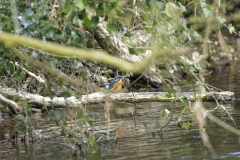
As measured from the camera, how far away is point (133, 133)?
25.2 ft

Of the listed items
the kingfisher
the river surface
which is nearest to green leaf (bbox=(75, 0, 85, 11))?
the river surface

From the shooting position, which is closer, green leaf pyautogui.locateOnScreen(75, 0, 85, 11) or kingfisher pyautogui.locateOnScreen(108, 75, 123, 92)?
green leaf pyautogui.locateOnScreen(75, 0, 85, 11)

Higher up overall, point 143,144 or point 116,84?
point 116,84

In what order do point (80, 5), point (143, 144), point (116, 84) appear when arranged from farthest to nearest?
1. point (116, 84)
2. point (143, 144)
3. point (80, 5)

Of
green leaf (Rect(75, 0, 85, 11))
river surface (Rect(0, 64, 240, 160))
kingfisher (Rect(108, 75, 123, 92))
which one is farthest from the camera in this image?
kingfisher (Rect(108, 75, 123, 92))

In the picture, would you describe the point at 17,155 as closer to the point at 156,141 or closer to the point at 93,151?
the point at 93,151

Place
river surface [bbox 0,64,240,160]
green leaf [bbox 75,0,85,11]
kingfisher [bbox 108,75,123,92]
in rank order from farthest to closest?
kingfisher [bbox 108,75,123,92]
river surface [bbox 0,64,240,160]
green leaf [bbox 75,0,85,11]

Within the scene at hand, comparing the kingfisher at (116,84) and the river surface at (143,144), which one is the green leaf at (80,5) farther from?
the kingfisher at (116,84)

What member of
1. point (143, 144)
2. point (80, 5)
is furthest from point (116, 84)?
point (80, 5)

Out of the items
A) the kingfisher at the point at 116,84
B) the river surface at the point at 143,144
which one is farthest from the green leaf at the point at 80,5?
the kingfisher at the point at 116,84

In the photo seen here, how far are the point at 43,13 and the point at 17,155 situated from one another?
3011 mm

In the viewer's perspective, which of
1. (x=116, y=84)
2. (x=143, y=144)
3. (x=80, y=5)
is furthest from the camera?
(x=116, y=84)

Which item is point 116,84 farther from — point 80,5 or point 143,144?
point 80,5

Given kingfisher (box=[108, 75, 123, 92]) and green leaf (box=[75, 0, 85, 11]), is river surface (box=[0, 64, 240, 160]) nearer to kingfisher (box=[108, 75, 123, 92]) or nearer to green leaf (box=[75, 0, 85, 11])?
kingfisher (box=[108, 75, 123, 92])
